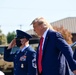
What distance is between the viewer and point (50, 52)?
538 cm

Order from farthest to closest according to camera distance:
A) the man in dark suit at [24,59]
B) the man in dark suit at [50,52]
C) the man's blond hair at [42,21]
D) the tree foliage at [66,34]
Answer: the tree foliage at [66,34], the man in dark suit at [24,59], the man's blond hair at [42,21], the man in dark suit at [50,52]

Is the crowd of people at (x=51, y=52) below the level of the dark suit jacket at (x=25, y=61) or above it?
above

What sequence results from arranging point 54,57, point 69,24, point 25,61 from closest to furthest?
point 54,57
point 25,61
point 69,24

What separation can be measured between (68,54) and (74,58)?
0.59 ft

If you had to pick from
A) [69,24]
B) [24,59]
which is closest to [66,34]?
[69,24]

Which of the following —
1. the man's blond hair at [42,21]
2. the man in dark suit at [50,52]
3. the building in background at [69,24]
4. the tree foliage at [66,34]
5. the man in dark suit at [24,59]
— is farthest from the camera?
the building in background at [69,24]

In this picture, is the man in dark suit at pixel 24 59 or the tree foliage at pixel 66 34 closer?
the man in dark suit at pixel 24 59

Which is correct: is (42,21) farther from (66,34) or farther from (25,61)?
(66,34)

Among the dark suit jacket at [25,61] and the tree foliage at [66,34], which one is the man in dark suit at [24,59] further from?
the tree foliage at [66,34]

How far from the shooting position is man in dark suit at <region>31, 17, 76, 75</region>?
532 centimetres

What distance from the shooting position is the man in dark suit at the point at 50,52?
5.32 m

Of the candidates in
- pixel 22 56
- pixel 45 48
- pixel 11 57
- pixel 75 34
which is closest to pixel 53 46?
pixel 45 48

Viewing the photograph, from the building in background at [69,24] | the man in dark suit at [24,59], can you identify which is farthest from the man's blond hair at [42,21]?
the building in background at [69,24]

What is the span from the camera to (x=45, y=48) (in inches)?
214
